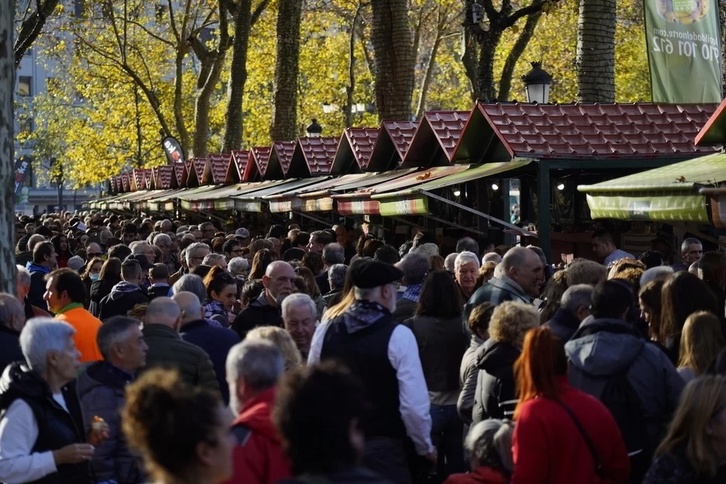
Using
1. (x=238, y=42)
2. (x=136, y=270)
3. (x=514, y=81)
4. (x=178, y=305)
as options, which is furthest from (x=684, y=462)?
(x=514, y=81)

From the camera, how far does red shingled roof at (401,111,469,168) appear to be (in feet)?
65.0

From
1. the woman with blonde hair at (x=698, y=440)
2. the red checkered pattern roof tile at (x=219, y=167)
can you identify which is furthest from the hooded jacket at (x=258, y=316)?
the red checkered pattern roof tile at (x=219, y=167)

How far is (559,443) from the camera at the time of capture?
6000 mm

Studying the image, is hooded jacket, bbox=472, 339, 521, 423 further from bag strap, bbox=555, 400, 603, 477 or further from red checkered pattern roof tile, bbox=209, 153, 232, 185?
red checkered pattern roof tile, bbox=209, 153, 232, 185

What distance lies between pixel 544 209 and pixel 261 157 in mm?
15042

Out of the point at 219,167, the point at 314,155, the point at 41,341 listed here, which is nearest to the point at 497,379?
the point at 41,341

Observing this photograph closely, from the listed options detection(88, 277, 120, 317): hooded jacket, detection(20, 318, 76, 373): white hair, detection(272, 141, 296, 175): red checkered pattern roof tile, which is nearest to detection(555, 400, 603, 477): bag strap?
detection(20, 318, 76, 373): white hair

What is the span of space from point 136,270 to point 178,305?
4.39 meters

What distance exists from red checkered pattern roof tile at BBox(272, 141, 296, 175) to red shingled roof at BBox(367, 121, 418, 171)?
528 centimetres

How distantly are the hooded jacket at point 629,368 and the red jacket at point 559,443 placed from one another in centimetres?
80

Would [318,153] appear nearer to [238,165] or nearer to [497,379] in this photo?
[238,165]

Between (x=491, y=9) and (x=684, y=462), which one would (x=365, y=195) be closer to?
(x=491, y=9)

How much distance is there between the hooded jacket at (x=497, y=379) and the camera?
24.4 ft

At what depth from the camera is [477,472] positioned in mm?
6418
